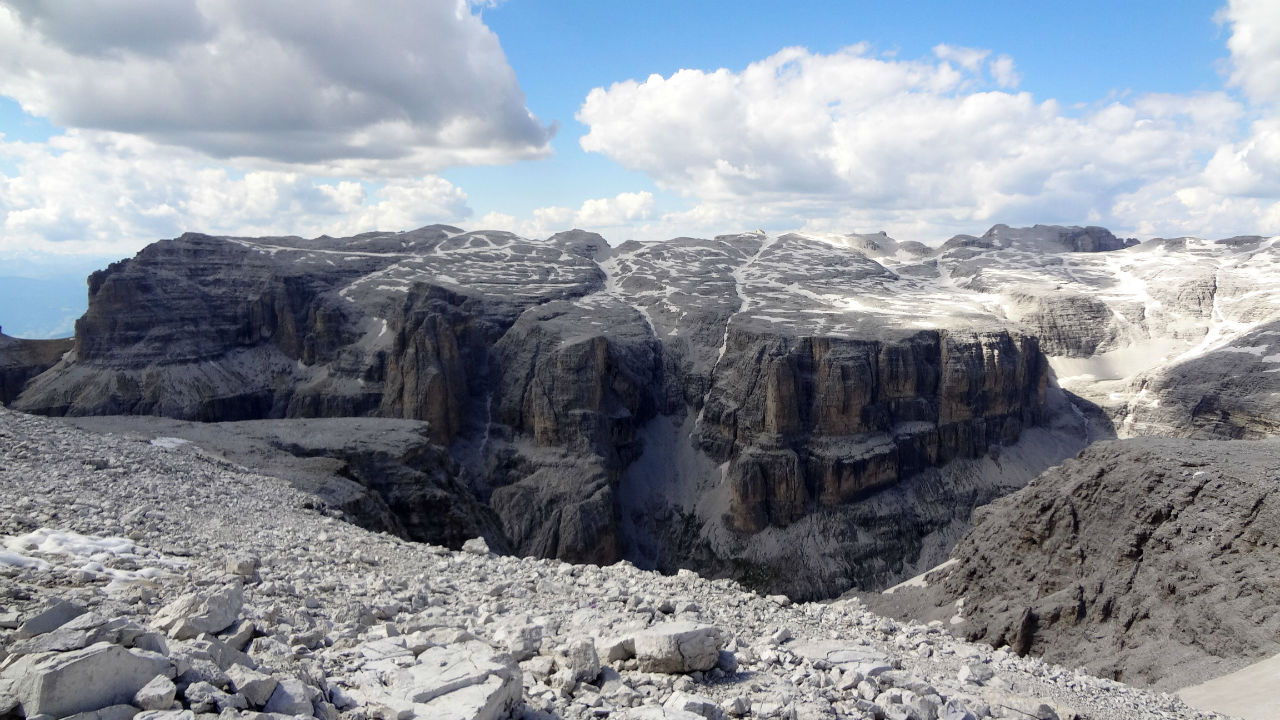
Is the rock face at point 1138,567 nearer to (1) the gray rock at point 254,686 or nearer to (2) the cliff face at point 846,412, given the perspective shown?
(1) the gray rock at point 254,686

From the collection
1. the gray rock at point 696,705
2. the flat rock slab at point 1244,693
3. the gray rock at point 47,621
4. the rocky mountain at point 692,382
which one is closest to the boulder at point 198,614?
the gray rock at point 47,621

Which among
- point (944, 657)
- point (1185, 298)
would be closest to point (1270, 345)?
point (1185, 298)

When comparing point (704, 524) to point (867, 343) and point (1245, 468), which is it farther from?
point (1245, 468)

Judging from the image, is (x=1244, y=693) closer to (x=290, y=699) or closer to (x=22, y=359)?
(x=290, y=699)

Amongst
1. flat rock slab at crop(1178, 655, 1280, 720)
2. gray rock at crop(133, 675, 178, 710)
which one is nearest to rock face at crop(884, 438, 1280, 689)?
flat rock slab at crop(1178, 655, 1280, 720)

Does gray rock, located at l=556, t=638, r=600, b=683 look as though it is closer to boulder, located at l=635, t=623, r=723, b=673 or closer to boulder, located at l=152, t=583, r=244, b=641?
boulder, located at l=635, t=623, r=723, b=673

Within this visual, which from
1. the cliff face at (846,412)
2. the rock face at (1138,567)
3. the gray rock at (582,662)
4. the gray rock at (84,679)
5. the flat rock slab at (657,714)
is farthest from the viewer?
the cliff face at (846,412)
